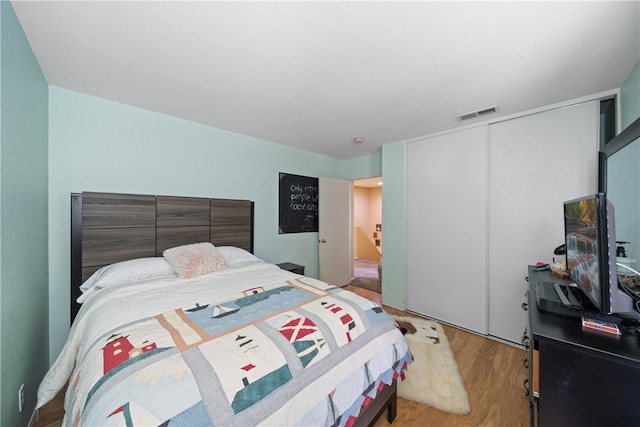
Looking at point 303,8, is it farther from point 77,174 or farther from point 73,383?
point 77,174

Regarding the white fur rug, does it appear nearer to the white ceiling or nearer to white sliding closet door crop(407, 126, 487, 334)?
white sliding closet door crop(407, 126, 487, 334)

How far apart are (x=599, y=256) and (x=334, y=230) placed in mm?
3255

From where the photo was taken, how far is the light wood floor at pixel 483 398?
59.1 inches

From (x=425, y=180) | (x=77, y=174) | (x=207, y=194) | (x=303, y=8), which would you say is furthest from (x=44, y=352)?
(x=425, y=180)

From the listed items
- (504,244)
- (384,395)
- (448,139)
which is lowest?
(384,395)

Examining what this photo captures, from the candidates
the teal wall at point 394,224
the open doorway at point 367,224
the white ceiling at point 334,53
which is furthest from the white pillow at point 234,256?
the open doorway at point 367,224

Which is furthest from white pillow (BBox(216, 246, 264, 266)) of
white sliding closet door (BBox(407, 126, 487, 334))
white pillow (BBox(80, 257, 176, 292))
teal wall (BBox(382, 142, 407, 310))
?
white sliding closet door (BBox(407, 126, 487, 334))

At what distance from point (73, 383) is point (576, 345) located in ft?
6.97

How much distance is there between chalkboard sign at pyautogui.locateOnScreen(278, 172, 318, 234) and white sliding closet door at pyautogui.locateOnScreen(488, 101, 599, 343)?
2.41 meters

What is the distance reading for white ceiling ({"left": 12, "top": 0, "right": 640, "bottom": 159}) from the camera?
1.16m

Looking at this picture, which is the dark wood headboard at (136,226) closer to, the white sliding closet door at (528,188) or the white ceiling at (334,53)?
the white ceiling at (334,53)

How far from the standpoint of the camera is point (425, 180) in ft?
9.73

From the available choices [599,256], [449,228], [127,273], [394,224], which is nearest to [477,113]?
[449,228]

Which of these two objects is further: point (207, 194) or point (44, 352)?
point (207, 194)
